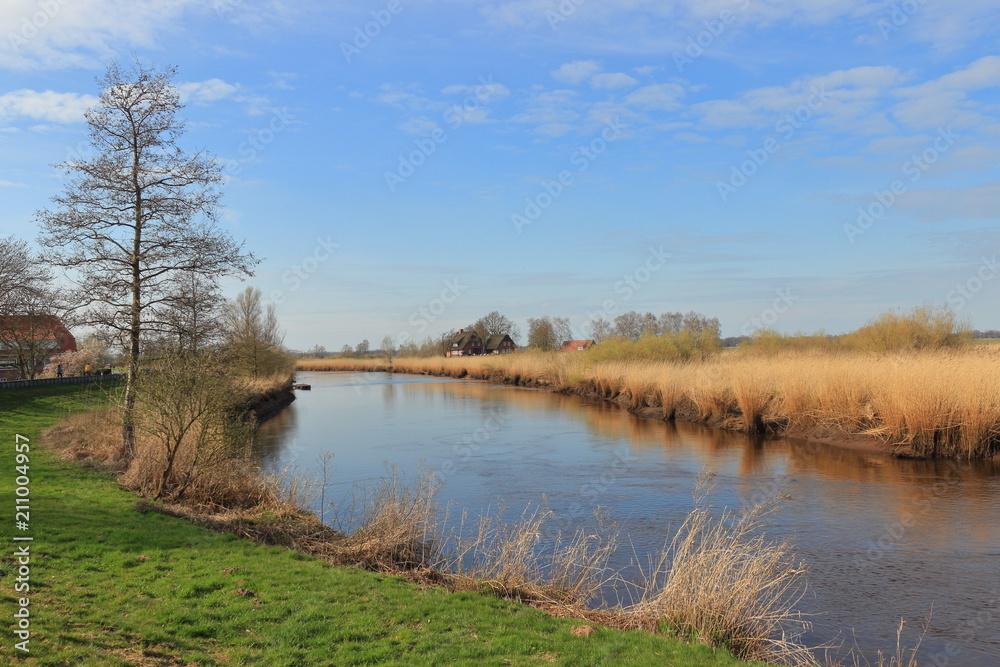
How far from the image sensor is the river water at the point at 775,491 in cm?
712

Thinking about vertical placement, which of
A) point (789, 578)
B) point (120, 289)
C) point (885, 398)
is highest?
point (120, 289)

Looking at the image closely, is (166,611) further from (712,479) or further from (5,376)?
(5,376)

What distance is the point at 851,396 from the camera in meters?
18.3

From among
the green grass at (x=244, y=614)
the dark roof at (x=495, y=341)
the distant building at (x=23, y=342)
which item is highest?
the dark roof at (x=495, y=341)

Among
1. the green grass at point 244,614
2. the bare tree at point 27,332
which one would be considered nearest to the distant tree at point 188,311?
the green grass at point 244,614

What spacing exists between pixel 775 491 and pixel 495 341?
86.9 metres

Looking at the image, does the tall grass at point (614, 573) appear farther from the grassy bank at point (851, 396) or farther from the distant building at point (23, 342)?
the distant building at point (23, 342)

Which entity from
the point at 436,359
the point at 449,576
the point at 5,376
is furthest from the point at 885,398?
the point at 436,359

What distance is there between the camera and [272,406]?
33062 millimetres

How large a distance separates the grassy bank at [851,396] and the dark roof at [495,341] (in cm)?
6537

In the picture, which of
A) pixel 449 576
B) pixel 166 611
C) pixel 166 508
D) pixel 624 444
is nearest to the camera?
pixel 166 611

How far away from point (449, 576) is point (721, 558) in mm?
3257

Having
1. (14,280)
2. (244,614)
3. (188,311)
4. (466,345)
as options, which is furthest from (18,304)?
(466,345)

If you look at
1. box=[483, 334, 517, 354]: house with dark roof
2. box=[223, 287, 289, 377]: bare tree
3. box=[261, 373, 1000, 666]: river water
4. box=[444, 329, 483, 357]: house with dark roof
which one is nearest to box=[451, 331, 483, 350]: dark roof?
box=[444, 329, 483, 357]: house with dark roof
